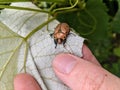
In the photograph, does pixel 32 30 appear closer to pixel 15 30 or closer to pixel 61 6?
pixel 15 30

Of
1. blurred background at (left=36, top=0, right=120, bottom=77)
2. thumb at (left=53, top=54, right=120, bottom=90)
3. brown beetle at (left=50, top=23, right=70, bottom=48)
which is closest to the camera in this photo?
thumb at (left=53, top=54, right=120, bottom=90)

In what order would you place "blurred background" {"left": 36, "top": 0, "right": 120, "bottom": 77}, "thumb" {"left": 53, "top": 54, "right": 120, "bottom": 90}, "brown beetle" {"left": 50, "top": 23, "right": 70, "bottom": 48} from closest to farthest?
"thumb" {"left": 53, "top": 54, "right": 120, "bottom": 90}
"brown beetle" {"left": 50, "top": 23, "right": 70, "bottom": 48}
"blurred background" {"left": 36, "top": 0, "right": 120, "bottom": 77}

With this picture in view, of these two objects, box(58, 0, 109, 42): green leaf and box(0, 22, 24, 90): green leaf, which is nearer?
box(0, 22, 24, 90): green leaf

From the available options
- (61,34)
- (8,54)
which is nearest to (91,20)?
(61,34)

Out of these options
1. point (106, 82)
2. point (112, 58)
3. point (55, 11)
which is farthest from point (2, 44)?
point (112, 58)

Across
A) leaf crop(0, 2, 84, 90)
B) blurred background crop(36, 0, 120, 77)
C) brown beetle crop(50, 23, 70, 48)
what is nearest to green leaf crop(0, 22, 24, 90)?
leaf crop(0, 2, 84, 90)

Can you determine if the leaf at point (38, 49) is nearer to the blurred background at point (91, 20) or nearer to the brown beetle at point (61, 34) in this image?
the brown beetle at point (61, 34)

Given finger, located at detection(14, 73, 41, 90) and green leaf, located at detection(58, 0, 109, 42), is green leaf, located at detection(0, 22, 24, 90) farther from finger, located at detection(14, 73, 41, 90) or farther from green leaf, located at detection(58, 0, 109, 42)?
green leaf, located at detection(58, 0, 109, 42)

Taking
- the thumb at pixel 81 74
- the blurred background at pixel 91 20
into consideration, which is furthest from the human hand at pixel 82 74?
the blurred background at pixel 91 20
